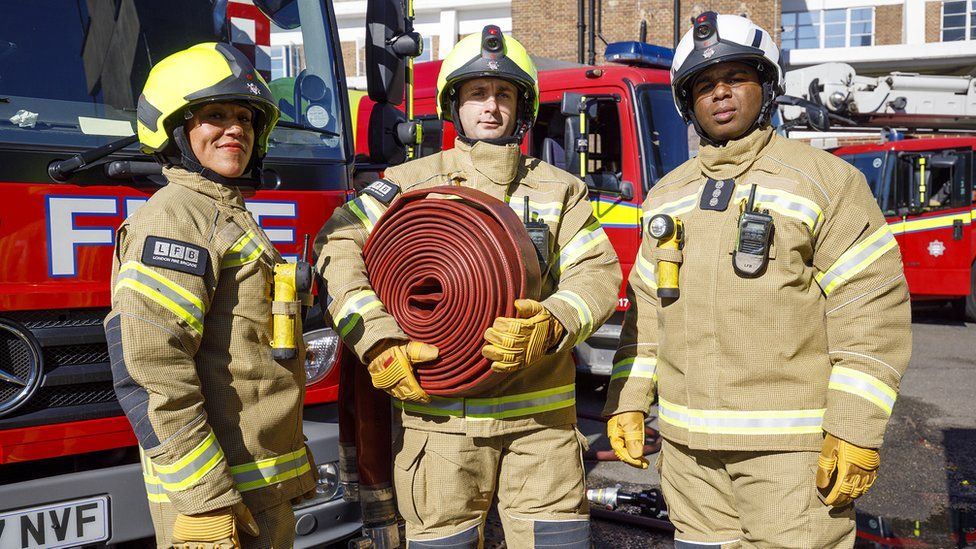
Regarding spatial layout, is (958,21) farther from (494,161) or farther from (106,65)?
(106,65)

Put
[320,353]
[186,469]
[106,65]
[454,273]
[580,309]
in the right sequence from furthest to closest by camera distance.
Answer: [320,353], [106,65], [580,309], [454,273], [186,469]

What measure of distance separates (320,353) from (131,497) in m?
0.82

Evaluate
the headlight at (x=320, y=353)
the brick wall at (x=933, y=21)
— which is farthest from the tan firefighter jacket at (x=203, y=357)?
the brick wall at (x=933, y=21)

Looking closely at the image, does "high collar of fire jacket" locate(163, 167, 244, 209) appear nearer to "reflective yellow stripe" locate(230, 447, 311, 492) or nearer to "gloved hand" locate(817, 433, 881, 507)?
"reflective yellow stripe" locate(230, 447, 311, 492)

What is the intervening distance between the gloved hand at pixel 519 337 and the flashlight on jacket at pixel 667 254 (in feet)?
1.14

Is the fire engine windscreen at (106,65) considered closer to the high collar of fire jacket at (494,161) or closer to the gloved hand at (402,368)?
the high collar of fire jacket at (494,161)

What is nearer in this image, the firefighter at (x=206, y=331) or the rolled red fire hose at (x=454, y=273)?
the firefighter at (x=206, y=331)

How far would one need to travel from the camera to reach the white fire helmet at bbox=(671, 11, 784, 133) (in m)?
2.41

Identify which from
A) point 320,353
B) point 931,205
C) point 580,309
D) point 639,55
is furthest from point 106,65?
point 931,205

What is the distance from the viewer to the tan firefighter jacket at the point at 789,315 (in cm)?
223

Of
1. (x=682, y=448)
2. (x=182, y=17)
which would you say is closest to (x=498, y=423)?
(x=682, y=448)

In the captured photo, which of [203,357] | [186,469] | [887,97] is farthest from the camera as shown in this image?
[887,97]

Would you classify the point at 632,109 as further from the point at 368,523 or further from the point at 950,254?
the point at 950,254

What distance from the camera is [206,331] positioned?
2145 millimetres
